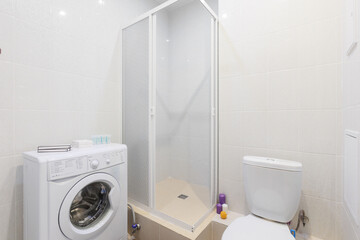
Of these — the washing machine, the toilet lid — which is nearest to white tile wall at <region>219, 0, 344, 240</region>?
the toilet lid

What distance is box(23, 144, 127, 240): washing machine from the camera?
35.4 inches

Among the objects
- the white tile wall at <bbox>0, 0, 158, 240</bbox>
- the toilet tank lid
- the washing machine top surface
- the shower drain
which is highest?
the white tile wall at <bbox>0, 0, 158, 240</bbox>

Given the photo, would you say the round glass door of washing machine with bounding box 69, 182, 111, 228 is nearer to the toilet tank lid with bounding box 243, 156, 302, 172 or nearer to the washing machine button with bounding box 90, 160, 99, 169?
the washing machine button with bounding box 90, 160, 99, 169

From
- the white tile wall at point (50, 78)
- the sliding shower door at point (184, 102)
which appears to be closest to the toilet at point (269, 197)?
the sliding shower door at point (184, 102)

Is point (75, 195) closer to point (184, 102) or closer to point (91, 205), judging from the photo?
point (91, 205)

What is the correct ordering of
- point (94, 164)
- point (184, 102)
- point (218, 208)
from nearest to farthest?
1. point (94, 164)
2. point (218, 208)
3. point (184, 102)

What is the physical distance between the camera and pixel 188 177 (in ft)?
5.50

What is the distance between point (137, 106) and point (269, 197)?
132 centimetres

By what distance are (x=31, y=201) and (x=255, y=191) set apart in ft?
4.73

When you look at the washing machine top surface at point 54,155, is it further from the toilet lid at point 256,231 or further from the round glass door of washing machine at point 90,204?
the toilet lid at point 256,231

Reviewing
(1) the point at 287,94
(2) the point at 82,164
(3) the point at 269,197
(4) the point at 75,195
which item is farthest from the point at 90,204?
(1) the point at 287,94

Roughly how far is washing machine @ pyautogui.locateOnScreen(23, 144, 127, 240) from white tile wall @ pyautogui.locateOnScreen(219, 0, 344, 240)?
94cm

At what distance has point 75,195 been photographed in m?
1.00

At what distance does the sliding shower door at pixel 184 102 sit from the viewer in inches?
59.3
